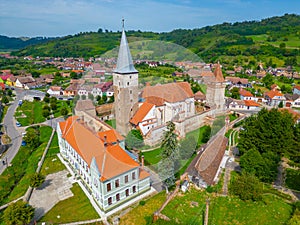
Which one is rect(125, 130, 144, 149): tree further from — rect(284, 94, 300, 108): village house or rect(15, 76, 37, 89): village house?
rect(15, 76, 37, 89): village house

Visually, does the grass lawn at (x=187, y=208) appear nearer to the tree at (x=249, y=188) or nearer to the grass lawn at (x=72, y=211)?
the tree at (x=249, y=188)

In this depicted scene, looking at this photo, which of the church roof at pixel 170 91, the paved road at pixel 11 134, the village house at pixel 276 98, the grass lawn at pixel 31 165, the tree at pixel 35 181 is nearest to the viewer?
the church roof at pixel 170 91

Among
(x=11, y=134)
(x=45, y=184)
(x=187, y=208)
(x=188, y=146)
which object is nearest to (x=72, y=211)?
(x=45, y=184)

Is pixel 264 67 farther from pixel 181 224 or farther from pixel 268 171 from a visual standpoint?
pixel 181 224

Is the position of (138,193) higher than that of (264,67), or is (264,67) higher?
(264,67)

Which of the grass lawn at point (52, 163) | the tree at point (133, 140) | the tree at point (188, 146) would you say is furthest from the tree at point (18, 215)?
the tree at point (188, 146)

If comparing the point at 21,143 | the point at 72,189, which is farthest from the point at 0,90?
the point at 72,189

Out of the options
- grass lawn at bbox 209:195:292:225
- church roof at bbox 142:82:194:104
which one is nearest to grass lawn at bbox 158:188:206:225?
grass lawn at bbox 209:195:292:225

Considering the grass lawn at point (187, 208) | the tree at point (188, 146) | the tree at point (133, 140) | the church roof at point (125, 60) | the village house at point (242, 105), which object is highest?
the church roof at point (125, 60)
